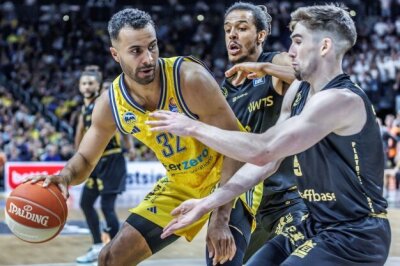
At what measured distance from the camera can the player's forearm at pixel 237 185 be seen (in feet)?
10.7

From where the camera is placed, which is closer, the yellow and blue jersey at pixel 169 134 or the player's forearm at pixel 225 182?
the player's forearm at pixel 225 182

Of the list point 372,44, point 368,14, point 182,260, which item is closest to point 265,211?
point 182,260

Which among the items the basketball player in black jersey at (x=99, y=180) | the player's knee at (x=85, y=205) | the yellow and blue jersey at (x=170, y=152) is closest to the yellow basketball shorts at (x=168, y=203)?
the yellow and blue jersey at (x=170, y=152)

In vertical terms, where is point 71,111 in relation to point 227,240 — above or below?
below

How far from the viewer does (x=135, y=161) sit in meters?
14.4

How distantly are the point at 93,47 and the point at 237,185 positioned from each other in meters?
19.1

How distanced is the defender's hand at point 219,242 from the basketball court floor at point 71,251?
9.21ft

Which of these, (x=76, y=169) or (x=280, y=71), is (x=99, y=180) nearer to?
(x=76, y=169)

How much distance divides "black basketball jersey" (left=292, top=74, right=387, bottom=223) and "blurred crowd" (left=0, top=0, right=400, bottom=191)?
1320cm

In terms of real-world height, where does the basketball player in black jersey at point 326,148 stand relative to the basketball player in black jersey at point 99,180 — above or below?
above

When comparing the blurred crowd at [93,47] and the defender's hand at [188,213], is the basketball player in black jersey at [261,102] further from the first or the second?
the blurred crowd at [93,47]

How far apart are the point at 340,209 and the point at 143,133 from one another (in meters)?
1.25

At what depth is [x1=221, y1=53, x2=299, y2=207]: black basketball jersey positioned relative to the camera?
4461mm

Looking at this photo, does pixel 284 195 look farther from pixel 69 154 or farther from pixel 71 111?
pixel 71 111
